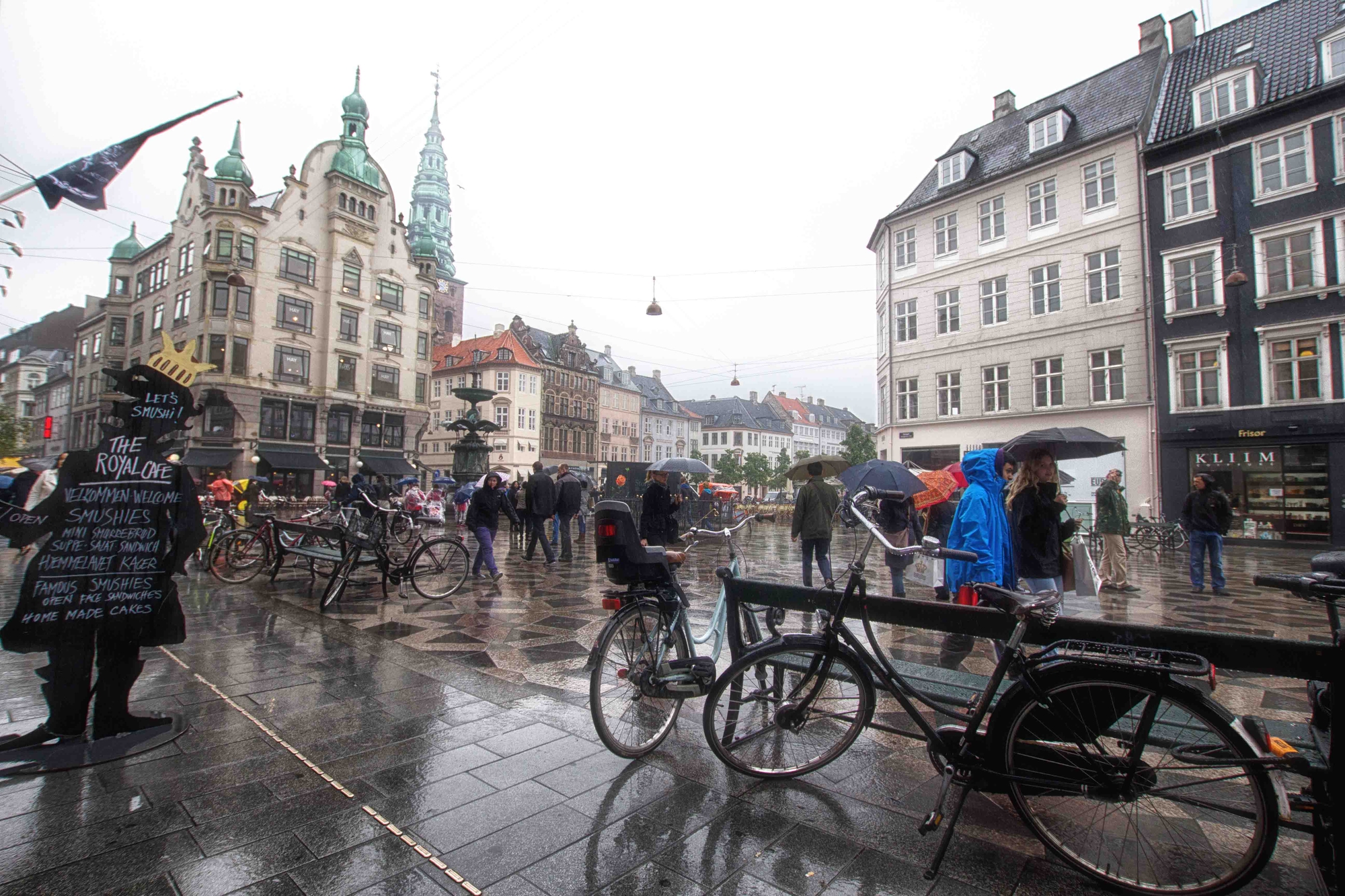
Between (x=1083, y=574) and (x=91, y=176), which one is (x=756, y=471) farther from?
(x=91, y=176)

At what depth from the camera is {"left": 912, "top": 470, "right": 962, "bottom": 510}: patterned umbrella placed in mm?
8586

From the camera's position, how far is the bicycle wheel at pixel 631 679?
3.39 meters

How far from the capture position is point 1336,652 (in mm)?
2014

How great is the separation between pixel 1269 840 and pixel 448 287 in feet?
271

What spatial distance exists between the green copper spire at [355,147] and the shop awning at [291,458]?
1720cm

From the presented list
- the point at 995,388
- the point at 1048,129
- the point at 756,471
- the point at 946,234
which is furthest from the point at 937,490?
the point at 756,471

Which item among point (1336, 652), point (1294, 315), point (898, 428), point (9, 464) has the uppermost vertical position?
point (1294, 315)

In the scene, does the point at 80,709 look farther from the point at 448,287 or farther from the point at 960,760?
the point at 448,287

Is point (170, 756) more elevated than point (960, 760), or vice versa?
point (960, 760)

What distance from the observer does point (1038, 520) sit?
5.00 metres

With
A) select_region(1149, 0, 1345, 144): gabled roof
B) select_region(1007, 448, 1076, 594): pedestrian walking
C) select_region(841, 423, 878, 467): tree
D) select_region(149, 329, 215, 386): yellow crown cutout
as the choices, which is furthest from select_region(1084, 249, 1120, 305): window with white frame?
select_region(841, 423, 878, 467): tree

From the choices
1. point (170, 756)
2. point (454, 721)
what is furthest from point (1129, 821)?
point (170, 756)

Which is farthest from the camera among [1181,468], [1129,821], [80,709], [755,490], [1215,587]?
[755,490]

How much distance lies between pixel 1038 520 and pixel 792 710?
298cm
